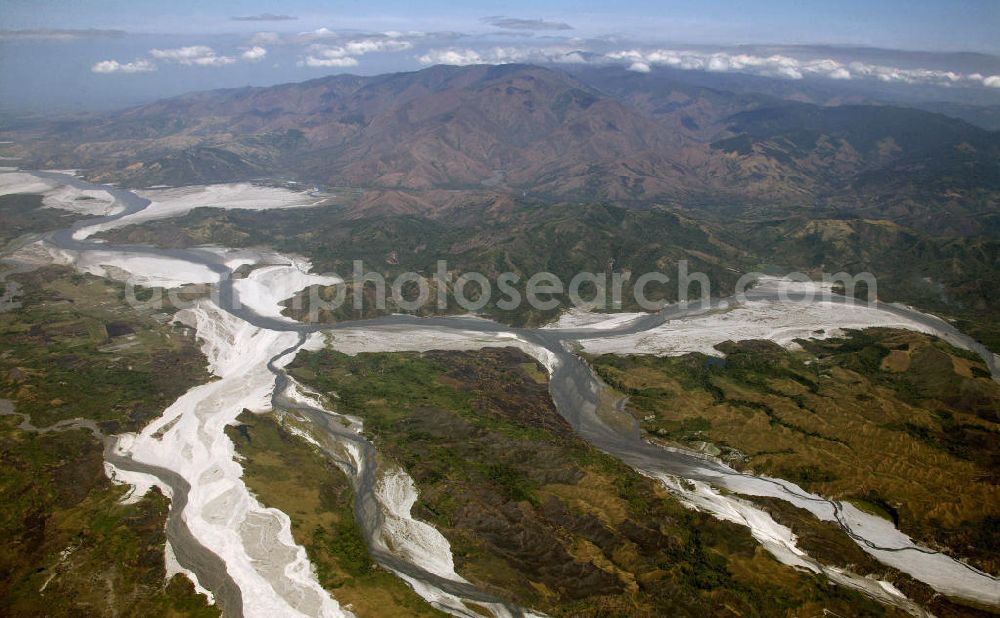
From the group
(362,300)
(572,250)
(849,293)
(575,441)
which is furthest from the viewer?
(572,250)

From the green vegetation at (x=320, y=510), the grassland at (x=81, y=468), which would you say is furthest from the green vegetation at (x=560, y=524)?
the grassland at (x=81, y=468)

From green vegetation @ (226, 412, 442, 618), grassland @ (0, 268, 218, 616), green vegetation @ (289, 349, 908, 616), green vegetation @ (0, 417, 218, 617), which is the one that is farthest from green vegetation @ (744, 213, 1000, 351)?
grassland @ (0, 268, 218, 616)

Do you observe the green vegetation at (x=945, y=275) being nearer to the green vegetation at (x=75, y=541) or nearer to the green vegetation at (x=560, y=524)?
the green vegetation at (x=560, y=524)

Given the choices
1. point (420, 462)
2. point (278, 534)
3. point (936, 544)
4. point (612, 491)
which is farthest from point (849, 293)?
point (278, 534)

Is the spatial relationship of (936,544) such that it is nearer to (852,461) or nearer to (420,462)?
(852,461)

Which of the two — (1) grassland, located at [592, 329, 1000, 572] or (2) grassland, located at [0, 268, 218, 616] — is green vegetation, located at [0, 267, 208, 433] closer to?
(2) grassland, located at [0, 268, 218, 616]

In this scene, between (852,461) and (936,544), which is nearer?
(936,544)

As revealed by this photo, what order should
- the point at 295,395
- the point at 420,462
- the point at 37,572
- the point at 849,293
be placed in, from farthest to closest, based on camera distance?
the point at 849,293 < the point at 295,395 < the point at 420,462 < the point at 37,572

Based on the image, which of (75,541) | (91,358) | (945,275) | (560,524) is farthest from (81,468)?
(945,275)

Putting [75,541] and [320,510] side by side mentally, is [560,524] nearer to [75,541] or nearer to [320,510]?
[320,510]
